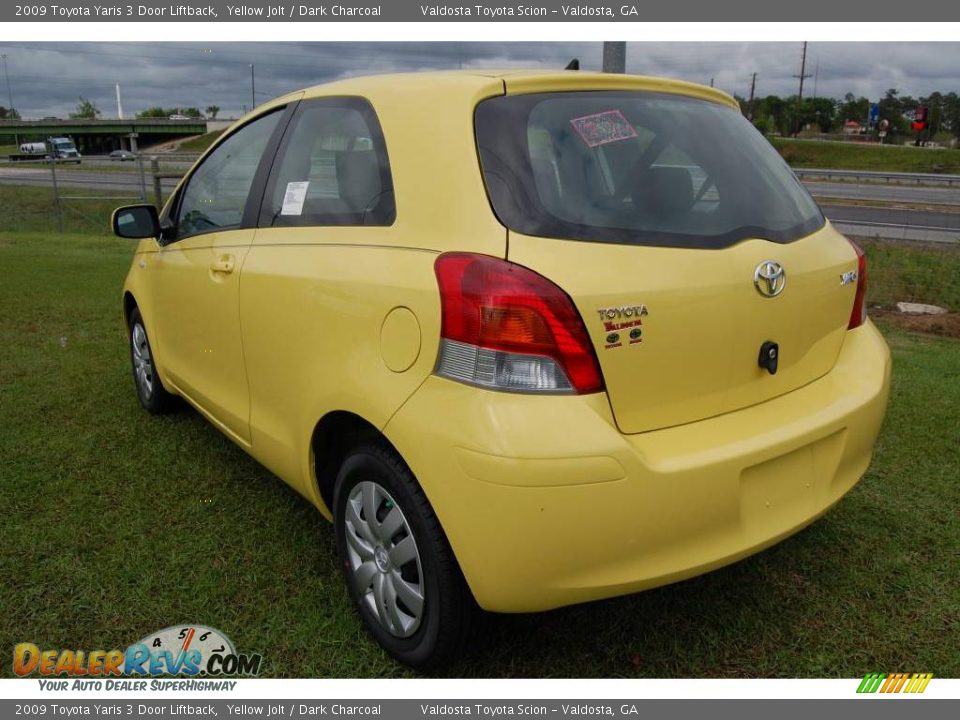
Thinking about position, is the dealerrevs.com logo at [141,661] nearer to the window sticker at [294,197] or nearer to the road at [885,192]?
the window sticker at [294,197]

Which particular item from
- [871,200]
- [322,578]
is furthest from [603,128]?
[871,200]

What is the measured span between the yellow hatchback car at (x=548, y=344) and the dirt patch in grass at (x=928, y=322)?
193 inches

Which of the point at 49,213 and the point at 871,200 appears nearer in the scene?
the point at 49,213

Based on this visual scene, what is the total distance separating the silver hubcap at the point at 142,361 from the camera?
14.8 feet

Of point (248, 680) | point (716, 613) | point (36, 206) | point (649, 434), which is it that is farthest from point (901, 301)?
point (36, 206)

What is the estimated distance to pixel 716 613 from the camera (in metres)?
2.69

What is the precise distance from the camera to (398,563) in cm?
233

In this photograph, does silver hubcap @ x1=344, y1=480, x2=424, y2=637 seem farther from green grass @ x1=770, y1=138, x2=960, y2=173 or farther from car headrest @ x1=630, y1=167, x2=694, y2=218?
green grass @ x1=770, y1=138, x2=960, y2=173

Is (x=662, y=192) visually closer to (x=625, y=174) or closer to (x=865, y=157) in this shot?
(x=625, y=174)

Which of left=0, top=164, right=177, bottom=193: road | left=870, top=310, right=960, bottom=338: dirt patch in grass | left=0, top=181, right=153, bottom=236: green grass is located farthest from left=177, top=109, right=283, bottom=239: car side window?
left=0, top=164, right=177, bottom=193: road

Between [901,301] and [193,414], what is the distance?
6978 millimetres

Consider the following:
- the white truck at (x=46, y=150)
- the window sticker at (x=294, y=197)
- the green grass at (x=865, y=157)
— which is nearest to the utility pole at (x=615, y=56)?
the window sticker at (x=294, y=197)

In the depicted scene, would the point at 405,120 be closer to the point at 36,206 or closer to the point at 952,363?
the point at 952,363

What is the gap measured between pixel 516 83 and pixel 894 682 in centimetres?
215
